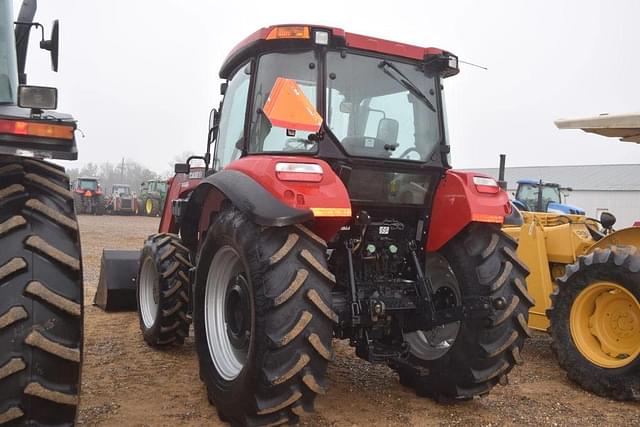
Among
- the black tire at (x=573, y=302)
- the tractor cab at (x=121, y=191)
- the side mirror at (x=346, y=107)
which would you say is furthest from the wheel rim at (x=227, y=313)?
the tractor cab at (x=121, y=191)

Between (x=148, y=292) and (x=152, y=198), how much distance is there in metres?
26.6

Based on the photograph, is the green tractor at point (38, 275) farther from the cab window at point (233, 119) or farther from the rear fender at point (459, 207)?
the rear fender at point (459, 207)

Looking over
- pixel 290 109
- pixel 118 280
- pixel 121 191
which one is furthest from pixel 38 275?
pixel 121 191

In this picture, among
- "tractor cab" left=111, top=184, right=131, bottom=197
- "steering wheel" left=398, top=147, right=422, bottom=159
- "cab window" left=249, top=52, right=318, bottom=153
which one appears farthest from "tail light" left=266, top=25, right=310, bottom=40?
"tractor cab" left=111, top=184, right=131, bottom=197

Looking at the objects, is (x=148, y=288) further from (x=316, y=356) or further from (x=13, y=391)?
(x=13, y=391)

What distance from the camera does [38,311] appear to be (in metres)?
2.15

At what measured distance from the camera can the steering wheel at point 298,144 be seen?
3.64 metres

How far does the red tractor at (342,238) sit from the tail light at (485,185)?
0.04 ft

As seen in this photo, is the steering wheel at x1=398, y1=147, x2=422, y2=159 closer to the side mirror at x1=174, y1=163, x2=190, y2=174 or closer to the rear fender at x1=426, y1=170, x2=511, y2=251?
the rear fender at x1=426, y1=170, x2=511, y2=251

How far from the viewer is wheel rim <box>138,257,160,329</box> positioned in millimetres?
5578

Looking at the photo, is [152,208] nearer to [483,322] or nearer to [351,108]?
[351,108]

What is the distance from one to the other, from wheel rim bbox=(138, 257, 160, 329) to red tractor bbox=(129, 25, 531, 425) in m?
1.49

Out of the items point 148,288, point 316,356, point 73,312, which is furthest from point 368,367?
point 73,312

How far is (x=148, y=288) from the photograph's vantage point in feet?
19.1
